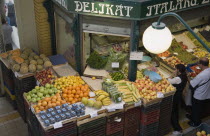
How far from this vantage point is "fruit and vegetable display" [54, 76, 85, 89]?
304 inches

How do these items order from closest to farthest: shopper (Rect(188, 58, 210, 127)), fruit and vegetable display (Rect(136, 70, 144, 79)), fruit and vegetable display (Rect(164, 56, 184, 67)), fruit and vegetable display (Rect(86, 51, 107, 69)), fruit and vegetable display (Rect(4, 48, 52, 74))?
shopper (Rect(188, 58, 210, 127)) < fruit and vegetable display (Rect(136, 70, 144, 79)) < fruit and vegetable display (Rect(4, 48, 52, 74)) < fruit and vegetable display (Rect(86, 51, 107, 69)) < fruit and vegetable display (Rect(164, 56, 184, 67))

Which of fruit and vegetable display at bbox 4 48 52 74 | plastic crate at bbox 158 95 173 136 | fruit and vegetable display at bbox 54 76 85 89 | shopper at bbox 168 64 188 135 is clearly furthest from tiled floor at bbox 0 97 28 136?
shopper at bbox 168 64 188 135

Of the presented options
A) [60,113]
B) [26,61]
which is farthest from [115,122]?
[26,61]

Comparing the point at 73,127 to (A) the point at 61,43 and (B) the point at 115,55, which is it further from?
(A) the point at 61,43

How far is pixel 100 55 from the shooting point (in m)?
8.96

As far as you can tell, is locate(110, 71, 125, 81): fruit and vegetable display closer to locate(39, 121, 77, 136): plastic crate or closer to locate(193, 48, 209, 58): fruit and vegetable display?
locate(39, 121, 77, 136): plastic crate

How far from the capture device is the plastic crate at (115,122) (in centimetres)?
724

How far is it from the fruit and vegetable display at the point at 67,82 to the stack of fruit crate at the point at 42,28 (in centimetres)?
213

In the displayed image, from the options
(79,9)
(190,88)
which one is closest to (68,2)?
(79,9)

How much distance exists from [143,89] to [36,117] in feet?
8.91

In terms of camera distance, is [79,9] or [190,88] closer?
[79,9]

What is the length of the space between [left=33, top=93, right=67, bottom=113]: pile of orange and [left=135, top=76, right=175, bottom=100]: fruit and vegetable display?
2.00 m

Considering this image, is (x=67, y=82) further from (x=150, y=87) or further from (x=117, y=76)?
(x=150, y=87)

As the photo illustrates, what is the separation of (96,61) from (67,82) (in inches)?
45.5
